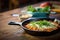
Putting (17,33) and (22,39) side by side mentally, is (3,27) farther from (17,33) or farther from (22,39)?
(22,39)

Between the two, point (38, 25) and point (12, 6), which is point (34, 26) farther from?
point (12, 6)

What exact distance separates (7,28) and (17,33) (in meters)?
0.17

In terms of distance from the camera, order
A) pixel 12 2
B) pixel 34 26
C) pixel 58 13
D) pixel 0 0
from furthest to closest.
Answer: pixel 0 0
pixel 12 2
pixel 58 13
pixel 34 26

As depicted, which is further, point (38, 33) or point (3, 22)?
point (3, 22)

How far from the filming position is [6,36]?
4.68ft

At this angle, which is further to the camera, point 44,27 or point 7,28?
point 7,28

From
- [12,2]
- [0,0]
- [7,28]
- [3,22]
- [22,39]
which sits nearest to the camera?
[22,39]

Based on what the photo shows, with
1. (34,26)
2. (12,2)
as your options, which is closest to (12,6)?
(12,2)

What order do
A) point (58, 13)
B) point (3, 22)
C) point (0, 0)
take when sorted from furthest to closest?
point (0, 0) → point (58, 13) → point (3, 22)

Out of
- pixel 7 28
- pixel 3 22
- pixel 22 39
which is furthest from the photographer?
pixel 3 22

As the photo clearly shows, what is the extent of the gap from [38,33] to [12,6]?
270cm

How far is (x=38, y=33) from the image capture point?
4.56 ft

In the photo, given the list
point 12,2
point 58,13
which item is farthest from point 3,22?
point 12,2

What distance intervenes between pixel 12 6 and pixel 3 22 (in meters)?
2.19
